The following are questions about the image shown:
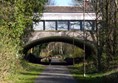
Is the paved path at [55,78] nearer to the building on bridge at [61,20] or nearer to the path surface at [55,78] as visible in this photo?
the path surface at [55,78]

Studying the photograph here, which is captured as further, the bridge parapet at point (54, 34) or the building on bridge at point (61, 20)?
the building on bridge at point (61, 20)

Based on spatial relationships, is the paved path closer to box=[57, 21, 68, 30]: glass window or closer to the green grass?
the green grass

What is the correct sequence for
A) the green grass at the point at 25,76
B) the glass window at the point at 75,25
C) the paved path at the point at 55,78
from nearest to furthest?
the green grass at the point at 25,76 → the paved path at the point at 55,78 → the glass window at the point at 75,25

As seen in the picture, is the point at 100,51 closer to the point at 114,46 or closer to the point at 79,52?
the point at 114,46

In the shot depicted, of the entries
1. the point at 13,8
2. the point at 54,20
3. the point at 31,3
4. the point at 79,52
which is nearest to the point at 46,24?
the point at 54,20

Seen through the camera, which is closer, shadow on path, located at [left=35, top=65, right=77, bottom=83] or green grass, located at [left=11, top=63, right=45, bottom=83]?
green grass, located at [left=11, top=63, right=45, bottom=83]

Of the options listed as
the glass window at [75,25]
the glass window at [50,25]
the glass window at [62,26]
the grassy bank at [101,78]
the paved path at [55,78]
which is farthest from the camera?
the glass window at [62,26]

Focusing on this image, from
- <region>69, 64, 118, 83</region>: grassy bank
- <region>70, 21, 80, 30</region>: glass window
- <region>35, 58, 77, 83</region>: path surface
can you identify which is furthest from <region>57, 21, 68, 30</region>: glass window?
<region>69, 64, 118, 83</region>: grassy bank

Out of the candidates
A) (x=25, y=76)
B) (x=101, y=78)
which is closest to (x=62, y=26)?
(x=25, y=76)

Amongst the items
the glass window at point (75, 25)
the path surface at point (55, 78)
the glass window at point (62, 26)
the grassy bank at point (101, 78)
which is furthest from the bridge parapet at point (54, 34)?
the grassy bank at point (101, 78)

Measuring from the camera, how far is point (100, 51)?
42.7 metres

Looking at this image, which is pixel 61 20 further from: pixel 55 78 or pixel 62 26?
pixel 55 78

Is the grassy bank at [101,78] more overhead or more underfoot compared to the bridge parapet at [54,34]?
more overhead

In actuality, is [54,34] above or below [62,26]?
below
